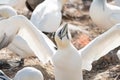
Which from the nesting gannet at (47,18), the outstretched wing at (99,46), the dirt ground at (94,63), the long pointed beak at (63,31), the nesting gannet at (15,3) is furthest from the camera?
the nesting gannet at (15,3)

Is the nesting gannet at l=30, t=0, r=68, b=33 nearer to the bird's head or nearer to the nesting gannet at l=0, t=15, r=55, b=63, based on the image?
the nesting gannet at l=0, t=15, r=55, b=63

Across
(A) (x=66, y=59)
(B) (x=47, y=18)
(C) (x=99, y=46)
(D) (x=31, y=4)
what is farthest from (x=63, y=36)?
(D) (x=31, y=4)

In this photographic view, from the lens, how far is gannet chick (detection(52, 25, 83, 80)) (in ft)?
21.9

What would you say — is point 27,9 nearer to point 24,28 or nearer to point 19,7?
point 19,7

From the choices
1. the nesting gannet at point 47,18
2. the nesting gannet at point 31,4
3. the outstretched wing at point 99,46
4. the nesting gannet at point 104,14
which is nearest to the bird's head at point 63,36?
the outstretched wing at point 99,46

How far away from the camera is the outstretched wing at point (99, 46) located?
23.7ft

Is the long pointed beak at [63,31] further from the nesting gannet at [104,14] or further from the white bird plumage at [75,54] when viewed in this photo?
the nesting gannet at [104,14]

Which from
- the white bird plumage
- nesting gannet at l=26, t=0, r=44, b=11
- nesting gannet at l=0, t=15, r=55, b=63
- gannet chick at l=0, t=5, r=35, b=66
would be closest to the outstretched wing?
the white bird plumage

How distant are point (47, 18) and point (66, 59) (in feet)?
6.82

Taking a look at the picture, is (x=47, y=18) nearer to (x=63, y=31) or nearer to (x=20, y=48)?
(x=20, y=48)

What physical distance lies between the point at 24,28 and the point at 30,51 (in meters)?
0.47

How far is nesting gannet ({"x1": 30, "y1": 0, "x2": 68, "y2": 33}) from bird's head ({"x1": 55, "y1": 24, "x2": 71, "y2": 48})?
190 centimetres

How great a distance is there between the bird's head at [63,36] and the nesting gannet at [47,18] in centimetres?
190

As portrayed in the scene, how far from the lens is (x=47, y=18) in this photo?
874 centimetres
